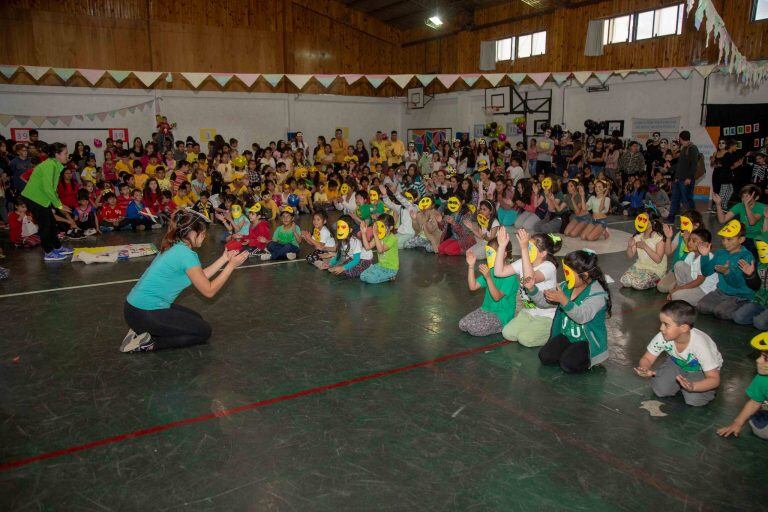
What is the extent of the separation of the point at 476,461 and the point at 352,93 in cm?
2099

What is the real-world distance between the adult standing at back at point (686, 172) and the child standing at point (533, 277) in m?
7.86

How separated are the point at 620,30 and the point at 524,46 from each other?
11.3ft

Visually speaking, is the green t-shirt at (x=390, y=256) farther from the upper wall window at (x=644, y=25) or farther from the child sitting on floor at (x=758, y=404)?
the upper wall window at (x=644, y=25)

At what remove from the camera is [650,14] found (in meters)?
15.2

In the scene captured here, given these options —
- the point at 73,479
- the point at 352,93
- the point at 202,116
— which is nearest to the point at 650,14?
the point at 352,93

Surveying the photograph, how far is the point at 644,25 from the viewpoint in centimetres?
1534

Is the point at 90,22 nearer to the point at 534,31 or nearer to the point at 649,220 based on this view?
the point at 534,31

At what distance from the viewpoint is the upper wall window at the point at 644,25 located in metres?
14.6

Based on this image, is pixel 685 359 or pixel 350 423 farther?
pixel 685 359

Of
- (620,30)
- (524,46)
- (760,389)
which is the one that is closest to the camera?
(760,389)

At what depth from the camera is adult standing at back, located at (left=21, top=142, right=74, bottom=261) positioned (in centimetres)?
826

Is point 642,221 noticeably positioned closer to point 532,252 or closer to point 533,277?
point 532,252

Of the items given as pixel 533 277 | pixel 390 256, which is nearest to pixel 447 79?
pixel 390 256

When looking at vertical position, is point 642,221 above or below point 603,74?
below
